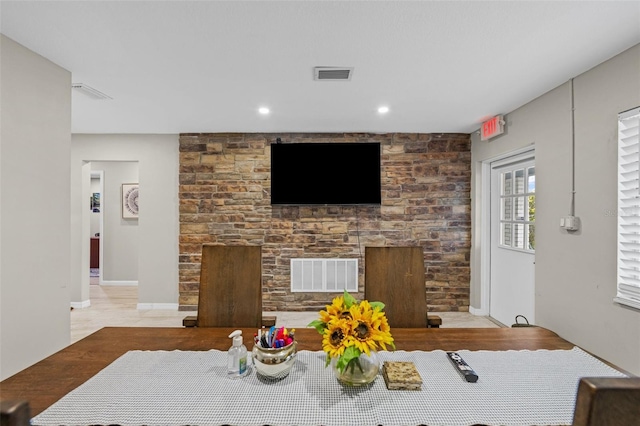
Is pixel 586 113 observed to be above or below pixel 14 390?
above

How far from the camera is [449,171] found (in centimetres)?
441

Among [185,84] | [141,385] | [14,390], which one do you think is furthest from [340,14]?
[14,390]

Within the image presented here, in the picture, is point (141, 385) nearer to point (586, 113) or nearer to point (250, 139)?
point (586, 113)

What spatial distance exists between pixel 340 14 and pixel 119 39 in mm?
1369

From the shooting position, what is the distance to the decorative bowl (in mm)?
1155

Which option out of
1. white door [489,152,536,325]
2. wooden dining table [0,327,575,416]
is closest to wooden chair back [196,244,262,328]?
wooden dining table [0,327,575,416]

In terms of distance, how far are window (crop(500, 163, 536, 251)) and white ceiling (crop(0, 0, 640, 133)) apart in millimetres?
766

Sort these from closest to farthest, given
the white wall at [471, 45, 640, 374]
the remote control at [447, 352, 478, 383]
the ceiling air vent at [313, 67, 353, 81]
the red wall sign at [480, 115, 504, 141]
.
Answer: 1. the remote control at [447, 352, 478, 383]
2. the white wall at [471, 45, 640, 374]
3. the ceiling air vent at [313, 67, 353, 81]
4. the red wall sign at [480, 115, 504, 141]

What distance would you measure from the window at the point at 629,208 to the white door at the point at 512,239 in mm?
1190

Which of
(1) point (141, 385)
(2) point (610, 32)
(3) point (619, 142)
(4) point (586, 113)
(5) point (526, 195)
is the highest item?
(2) point (610, 32)

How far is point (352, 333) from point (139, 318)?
13.3 feet

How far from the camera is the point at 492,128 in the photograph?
359 centimetres

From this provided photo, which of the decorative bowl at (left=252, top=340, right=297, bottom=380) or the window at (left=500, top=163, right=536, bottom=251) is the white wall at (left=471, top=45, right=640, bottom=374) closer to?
the window at (left=500, top=163, right=536, bottom=251)

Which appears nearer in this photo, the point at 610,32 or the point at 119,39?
the point at 610,32
